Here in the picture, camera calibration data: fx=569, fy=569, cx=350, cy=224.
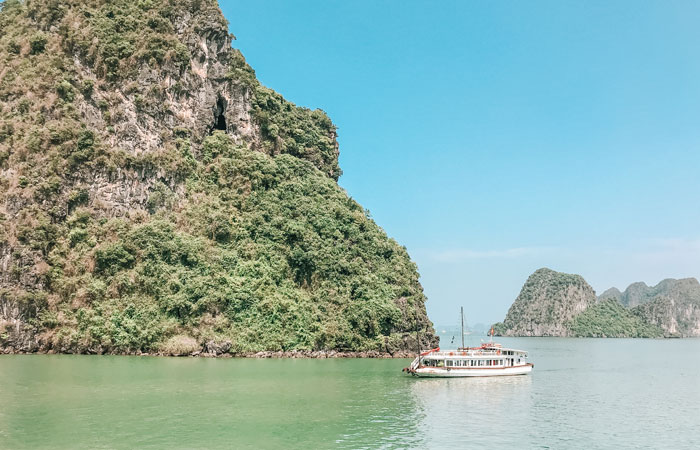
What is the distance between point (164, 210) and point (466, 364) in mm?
41399

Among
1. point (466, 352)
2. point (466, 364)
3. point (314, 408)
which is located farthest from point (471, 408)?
point (466, 352)

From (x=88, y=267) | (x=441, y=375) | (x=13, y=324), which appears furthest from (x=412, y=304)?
(x=13, y=324)

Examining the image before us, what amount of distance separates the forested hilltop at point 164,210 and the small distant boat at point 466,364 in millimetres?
17905

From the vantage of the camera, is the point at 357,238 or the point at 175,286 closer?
the point at 175,286

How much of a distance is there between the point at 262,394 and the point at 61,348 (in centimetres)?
3348

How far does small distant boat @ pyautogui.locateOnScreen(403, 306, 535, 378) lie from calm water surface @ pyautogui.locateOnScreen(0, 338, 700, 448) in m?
1.23

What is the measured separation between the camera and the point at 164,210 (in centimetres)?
7100

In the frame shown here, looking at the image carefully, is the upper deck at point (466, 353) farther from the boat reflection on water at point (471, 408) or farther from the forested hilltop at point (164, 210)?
the forested hilltop at point (164, 210)

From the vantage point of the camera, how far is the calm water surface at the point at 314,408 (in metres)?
25.6

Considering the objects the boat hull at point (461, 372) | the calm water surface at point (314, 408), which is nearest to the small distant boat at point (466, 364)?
the boat hull at point (461, 372)

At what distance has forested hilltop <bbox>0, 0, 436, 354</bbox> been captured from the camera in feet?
203

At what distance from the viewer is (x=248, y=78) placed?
84.6 m

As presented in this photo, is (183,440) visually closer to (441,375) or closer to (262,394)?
(262,394)

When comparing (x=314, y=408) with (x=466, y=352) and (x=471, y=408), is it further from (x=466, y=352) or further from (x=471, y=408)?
(x=466, y=352)
